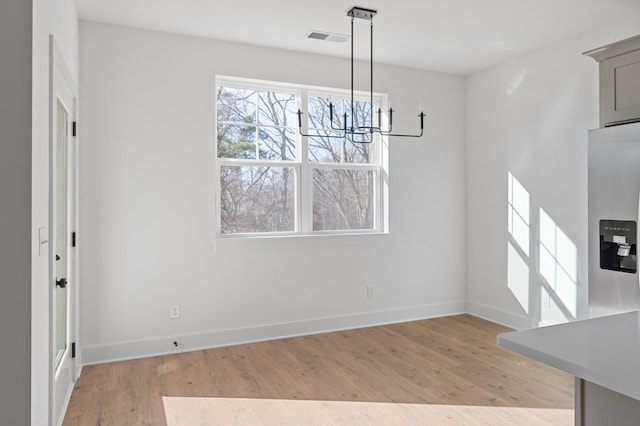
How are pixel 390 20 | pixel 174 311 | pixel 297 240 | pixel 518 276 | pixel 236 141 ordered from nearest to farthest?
pixel 390 20 → pixel 174 311 → pixel 236 141 → pixel 297 240 → pixel 518 276

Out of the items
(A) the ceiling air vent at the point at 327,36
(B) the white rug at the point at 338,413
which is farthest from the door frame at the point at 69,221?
(A) the ceiling air vent at the point at 327,36

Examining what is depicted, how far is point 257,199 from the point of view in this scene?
13.9 feet

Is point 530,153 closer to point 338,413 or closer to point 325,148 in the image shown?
point 325,148

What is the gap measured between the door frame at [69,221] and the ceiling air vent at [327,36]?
1.93 metres

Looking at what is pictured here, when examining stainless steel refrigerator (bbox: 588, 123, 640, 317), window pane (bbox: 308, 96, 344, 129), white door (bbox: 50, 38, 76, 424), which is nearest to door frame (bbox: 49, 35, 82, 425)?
white door (bbox: 50, 38, 76, 424)

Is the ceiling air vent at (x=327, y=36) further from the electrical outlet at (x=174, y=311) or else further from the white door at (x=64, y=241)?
the electrical outlet at (x=174, y=311)

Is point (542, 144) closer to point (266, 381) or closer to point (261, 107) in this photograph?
point (261, 107)

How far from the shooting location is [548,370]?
340cm

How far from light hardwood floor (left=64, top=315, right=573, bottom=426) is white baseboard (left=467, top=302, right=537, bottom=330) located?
507mm

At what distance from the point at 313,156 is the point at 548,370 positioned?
2755 mm

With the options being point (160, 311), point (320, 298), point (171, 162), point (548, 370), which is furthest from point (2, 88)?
point (548, 370)

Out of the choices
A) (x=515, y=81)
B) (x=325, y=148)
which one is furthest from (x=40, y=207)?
(x=515, y=81)

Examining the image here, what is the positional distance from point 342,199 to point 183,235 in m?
1.65

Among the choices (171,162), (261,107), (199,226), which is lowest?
(199,226)
